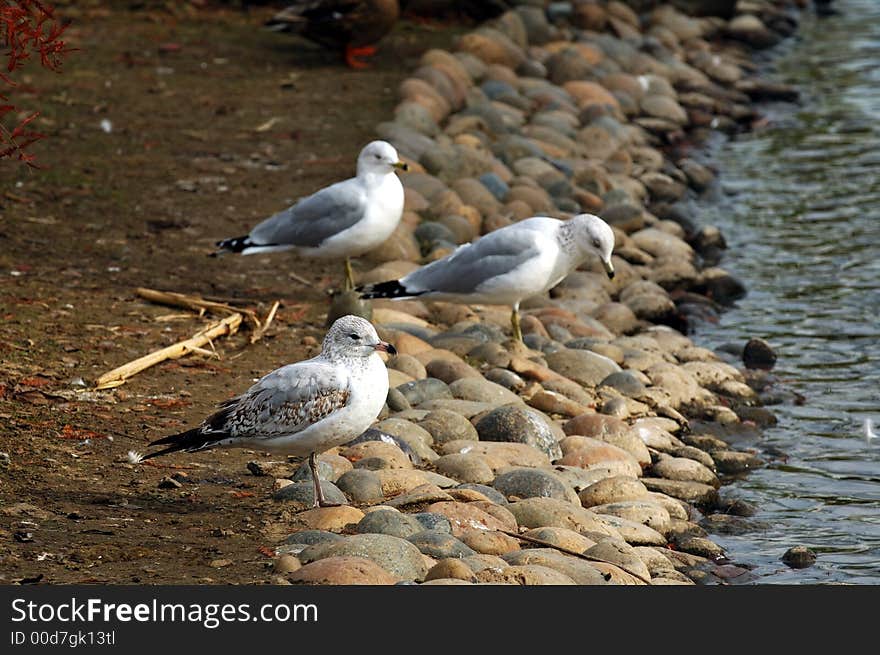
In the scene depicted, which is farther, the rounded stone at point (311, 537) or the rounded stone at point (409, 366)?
the rounded stone at point (409, 366)

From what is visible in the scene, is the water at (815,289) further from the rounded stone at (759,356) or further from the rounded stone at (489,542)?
the rounded stone at (489,542)

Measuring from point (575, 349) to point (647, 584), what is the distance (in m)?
3.15

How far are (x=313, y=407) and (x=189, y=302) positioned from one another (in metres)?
2.97

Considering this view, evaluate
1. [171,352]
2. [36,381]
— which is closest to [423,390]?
[171,352]

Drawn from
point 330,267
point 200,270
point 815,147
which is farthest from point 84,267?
point 815,147

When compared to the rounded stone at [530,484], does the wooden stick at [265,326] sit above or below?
below

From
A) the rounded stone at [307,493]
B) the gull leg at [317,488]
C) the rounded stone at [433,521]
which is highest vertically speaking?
the gull leg at [317,488]

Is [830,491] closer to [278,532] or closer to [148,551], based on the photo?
[278,532]

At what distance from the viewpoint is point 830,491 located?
303 inches

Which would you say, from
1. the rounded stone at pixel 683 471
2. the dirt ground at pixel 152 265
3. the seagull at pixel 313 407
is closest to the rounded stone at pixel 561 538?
the seagull at pixel 313 407

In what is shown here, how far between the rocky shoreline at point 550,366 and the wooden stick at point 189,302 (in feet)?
2.53

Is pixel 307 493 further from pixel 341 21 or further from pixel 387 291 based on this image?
pixel 341 21

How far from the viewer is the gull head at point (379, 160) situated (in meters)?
8.77

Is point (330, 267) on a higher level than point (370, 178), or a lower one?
lower
